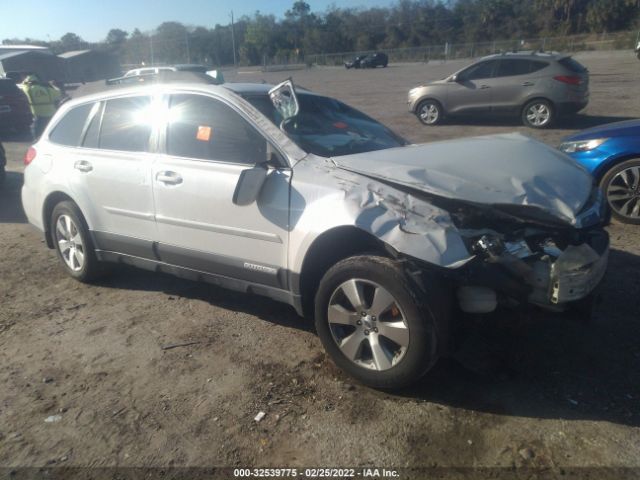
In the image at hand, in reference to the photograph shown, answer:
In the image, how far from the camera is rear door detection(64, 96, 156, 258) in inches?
168

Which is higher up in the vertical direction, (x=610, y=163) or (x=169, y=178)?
(x=169, y=178)

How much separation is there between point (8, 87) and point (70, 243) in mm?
12730

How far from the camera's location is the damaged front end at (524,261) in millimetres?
2807

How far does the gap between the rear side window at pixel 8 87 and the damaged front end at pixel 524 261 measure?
15.8 metres

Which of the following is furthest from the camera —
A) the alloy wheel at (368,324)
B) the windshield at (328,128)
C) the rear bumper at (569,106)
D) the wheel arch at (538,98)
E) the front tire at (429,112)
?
the front tire at (429,112)

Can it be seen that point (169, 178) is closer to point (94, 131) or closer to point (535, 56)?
point (94, 131)

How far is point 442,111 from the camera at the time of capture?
1366 centimetres

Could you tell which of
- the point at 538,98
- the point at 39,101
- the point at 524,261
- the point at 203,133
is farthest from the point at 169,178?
the point at 538,98

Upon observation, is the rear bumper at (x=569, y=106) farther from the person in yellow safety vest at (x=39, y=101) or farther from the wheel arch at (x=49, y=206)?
the person in yellow safety vest at (x=39, y=101)

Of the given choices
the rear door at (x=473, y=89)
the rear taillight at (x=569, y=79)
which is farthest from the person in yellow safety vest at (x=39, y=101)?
the rear taillight at (x=569, y=79)

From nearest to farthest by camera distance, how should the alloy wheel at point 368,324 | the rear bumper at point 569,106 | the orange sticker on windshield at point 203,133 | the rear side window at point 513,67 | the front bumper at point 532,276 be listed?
the front bumper at point 532,276 → the alloy wheel at point 368,324 → the orange sticker on windshield at point 203,133 → the rear bumper at point 569,106 → the rear side window at point 513,67

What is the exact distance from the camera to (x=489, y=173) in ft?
10.8

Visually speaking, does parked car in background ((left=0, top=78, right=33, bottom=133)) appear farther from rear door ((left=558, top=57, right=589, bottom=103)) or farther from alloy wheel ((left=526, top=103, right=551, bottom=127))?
rear door ((left=558, top=57, right=589, bottom=103))

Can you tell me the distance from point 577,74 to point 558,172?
9818mm
